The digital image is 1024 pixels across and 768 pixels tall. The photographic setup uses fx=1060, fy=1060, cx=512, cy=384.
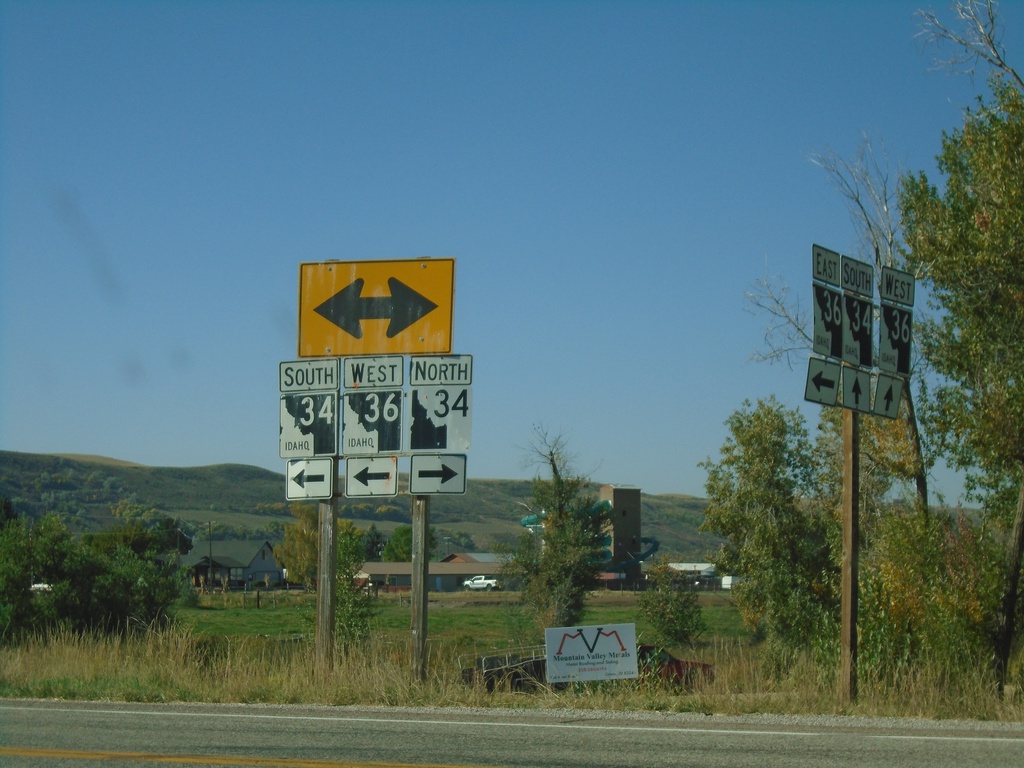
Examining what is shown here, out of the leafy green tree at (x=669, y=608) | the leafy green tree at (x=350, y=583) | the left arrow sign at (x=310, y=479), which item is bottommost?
the leafy green tree at (x=669, y=608)

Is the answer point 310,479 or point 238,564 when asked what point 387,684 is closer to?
point 310,479

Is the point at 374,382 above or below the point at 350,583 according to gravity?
above

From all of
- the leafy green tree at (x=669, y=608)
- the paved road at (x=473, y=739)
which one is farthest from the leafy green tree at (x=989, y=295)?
the leafy green tree at (x=669, y=608)

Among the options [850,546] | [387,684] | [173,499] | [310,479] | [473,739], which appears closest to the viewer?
[473,739]

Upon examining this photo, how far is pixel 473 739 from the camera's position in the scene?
8617 mm

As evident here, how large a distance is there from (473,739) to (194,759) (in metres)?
2.18

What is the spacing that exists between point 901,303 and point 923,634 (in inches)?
155

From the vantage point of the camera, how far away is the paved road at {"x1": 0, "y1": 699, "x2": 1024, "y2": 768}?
7.73m

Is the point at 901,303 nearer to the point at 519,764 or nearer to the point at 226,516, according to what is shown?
the point at 519,764

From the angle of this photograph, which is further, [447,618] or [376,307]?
[447,618]

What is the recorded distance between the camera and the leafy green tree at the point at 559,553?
5084cm

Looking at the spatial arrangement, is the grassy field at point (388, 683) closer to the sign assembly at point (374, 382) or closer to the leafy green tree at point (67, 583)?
the sign assembly at point (374, 382)

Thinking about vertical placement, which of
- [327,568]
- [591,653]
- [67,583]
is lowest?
[67,583]

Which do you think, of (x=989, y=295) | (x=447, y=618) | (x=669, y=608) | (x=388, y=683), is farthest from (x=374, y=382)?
(x=447, y=618)
